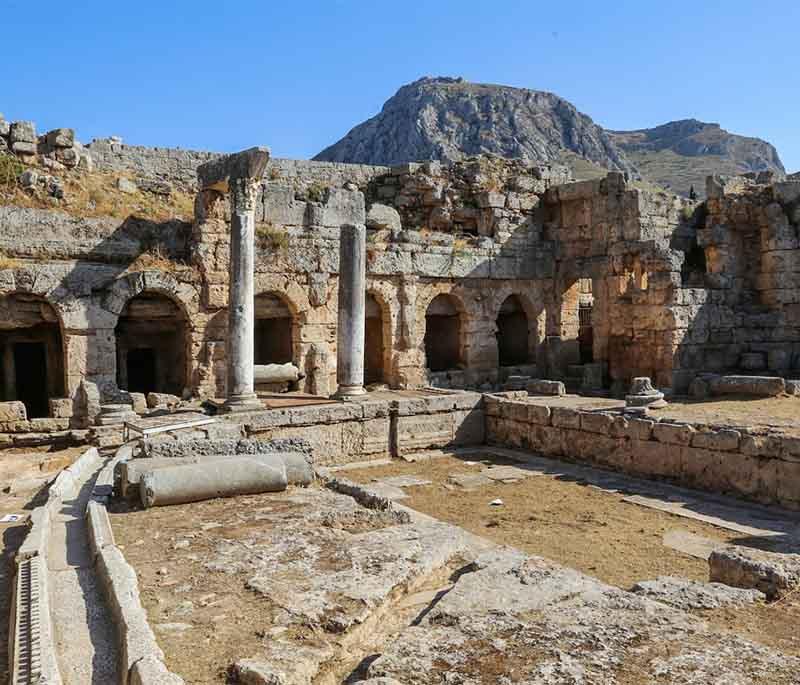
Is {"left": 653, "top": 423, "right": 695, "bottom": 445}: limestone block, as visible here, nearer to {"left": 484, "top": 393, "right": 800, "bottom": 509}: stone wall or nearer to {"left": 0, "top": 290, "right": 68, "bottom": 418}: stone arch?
{"left": 484, "top": 393, "right": 800, "bottom": 509}: stone wall

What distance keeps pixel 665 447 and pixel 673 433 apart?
26cm

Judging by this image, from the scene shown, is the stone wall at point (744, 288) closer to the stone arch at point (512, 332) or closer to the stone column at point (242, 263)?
the stone arch at point (512, 332)

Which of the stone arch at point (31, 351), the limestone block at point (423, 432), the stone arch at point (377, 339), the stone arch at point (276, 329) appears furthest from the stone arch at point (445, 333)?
the stone arch at point (31, 351)

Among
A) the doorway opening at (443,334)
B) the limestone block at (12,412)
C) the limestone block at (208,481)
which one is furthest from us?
the doorway opening at (443,334)

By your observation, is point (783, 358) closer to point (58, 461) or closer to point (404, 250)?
point (404, 250)

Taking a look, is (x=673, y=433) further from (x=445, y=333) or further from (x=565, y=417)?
(x=445, y=333)

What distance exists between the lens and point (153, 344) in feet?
60.8

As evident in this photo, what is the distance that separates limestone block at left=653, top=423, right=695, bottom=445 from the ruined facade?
22.4 ft

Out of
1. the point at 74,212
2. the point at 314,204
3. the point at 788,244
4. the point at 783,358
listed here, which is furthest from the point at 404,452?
the point at 788,244

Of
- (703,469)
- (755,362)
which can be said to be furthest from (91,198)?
(755,362)

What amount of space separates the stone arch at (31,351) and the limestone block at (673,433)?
11.4m

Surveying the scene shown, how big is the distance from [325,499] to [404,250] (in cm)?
1182

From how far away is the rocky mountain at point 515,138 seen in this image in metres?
71.1

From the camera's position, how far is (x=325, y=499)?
843cm
